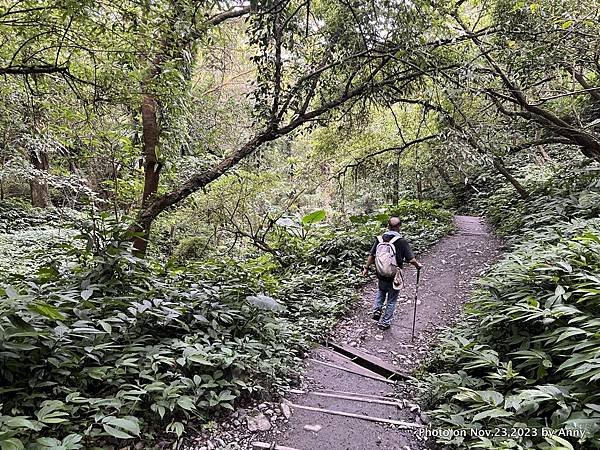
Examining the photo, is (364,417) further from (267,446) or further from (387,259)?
(387,259)

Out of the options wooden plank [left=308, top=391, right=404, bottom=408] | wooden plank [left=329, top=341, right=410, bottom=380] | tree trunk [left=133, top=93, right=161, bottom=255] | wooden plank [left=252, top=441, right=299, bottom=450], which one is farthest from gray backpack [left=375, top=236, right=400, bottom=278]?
tree trunk [left=133, top=93, right=161, bottom=255]

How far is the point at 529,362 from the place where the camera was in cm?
305

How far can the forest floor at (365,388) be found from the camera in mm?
3088

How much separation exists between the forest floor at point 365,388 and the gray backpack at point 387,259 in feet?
3.34

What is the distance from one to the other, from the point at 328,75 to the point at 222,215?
4.65 m

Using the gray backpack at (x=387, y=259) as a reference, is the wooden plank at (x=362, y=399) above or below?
below

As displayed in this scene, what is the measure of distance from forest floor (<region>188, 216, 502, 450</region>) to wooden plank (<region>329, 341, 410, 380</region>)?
19 millimetres

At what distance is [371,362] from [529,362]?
222cm

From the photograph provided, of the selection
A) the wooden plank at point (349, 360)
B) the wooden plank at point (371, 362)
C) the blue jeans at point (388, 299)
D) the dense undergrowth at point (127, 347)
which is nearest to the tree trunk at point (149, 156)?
the dense undergrowth at point (127, 347)

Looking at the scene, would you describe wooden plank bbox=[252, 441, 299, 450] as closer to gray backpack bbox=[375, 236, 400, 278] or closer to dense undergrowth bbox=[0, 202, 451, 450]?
dense undergrowth bbox=[0, 202, 451, 450]

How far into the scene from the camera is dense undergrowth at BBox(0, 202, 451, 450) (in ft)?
7.68

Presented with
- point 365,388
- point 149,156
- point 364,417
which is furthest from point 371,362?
point 149,156

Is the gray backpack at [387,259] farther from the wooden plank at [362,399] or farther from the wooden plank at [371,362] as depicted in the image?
the wooden plank at [362,399]

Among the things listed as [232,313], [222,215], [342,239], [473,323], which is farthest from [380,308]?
[222,215]
